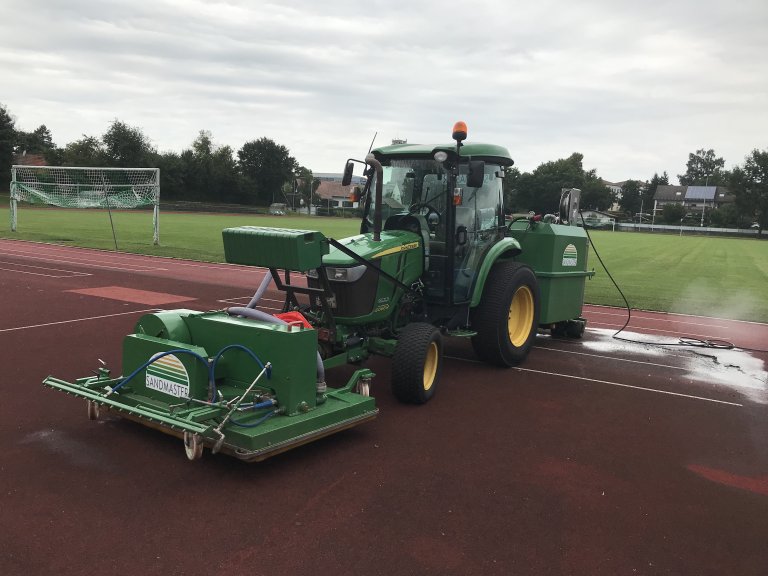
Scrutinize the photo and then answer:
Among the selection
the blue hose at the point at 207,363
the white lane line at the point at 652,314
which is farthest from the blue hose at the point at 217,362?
the white lane line at the point at 652,314

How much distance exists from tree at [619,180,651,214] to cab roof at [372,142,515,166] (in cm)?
11407

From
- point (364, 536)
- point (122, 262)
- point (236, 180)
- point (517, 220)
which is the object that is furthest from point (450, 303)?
point (236, 180)

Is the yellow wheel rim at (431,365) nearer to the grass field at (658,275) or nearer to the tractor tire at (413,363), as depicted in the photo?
the tractor tire at (413,363)

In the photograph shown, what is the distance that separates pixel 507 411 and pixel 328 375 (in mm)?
1964

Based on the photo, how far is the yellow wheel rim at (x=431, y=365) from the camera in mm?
5992

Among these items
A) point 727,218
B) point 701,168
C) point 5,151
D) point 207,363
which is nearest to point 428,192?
point 207,363

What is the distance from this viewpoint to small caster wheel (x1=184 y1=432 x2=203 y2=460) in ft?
13.1

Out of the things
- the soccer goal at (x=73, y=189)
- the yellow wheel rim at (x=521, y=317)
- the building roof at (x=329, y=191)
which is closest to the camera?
the yellow wheel rim at (x=521, y=317)

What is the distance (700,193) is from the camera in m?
118

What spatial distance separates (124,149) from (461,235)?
67.2 m

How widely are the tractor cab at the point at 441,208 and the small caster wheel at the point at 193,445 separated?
3.39m

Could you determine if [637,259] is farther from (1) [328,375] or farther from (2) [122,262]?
(1) [328,375]

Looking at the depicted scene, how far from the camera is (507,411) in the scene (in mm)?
5922

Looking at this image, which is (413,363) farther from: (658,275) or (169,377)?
(658,275)
